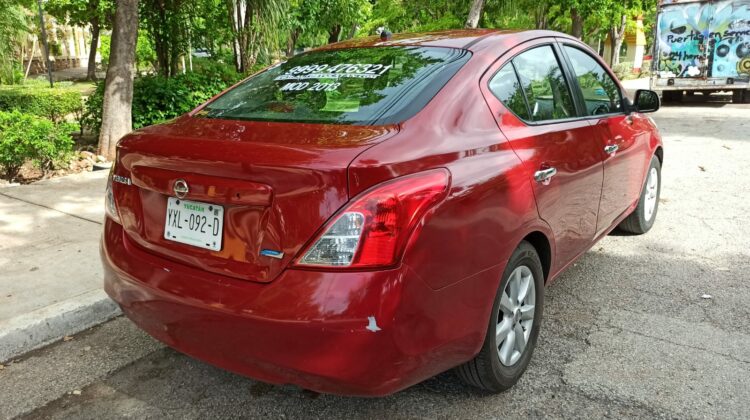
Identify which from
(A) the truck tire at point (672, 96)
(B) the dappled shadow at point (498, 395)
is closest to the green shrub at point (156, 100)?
(B) the dappled shadow at point (498, 395)

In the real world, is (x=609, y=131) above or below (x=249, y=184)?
above

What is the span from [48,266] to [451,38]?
3113mm

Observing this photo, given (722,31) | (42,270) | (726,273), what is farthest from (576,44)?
(722,31)

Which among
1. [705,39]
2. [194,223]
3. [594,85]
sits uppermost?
[705,39]

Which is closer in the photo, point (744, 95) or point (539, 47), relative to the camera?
point (539, 47)

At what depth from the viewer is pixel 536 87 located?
10.1ft

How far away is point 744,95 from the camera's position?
1789 cm

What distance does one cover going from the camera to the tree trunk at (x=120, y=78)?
7.23 metres

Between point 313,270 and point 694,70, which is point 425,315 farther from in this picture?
point 694,70

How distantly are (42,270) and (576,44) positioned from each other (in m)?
3.83

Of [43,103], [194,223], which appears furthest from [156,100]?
[194,223]

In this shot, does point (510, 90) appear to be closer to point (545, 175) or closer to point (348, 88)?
point (545, 175)

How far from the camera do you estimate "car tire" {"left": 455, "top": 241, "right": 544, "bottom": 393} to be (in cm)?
A: 249

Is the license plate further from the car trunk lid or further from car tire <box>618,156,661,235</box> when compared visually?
car tire <box>618,156,661,235</box>
